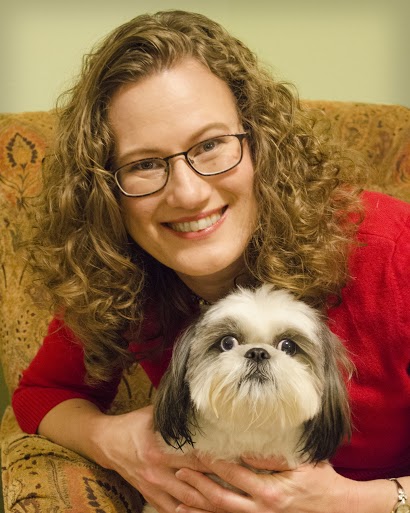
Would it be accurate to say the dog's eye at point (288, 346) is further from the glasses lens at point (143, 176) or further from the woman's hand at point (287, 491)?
the glasses lens at point (143, 176)

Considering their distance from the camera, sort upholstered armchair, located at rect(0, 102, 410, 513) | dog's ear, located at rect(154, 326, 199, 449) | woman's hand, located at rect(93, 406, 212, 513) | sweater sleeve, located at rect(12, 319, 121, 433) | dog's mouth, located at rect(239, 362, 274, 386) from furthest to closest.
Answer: upholstered armchair, located at rect(0, 102, 410, 513) → sweater sleeve, located at rect(12, 319, 121, 433) → woman's hand, located at rect(93, 406, 212, 513) → dog's ear, located at rect(154, 326, 199, 449) → dog's mouth, located at rect(239, 362, 274, 386)

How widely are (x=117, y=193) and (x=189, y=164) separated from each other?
0.20 m

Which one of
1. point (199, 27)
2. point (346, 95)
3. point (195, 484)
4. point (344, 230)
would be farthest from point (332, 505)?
point (346, 95)

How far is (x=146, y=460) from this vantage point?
149cm

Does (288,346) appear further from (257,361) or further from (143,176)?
(143,176)

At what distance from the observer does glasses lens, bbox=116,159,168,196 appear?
4.59ft

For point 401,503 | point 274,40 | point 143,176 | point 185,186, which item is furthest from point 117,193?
point 274,40

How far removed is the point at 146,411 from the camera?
61.5 inches

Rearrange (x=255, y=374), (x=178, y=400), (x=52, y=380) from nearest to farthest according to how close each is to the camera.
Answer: (x=255, y=374)
(x=178, y=400)
(x=52, y=380)

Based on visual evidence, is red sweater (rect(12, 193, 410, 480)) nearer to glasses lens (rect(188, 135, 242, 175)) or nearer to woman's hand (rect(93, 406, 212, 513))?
woman's hand (rect(93, 406, 212, 513))

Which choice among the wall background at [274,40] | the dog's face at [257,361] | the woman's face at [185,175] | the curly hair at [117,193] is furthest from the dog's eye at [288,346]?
the wall background at [274,40]

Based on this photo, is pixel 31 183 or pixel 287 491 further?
pixel 31 183

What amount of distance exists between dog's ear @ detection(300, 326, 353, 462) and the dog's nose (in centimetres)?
15

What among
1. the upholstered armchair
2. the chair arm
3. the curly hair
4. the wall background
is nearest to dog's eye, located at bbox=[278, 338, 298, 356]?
the curly hair
